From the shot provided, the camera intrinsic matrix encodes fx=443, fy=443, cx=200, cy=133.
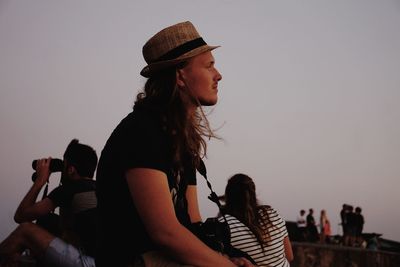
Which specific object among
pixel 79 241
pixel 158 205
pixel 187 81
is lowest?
pixel 79 241

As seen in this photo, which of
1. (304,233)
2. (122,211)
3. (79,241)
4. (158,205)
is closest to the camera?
(158,205)

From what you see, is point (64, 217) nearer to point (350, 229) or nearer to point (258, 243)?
point (258, 243)

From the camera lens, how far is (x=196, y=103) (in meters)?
2.19

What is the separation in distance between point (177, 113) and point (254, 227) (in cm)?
192

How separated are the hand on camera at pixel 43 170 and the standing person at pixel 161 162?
6.61ft

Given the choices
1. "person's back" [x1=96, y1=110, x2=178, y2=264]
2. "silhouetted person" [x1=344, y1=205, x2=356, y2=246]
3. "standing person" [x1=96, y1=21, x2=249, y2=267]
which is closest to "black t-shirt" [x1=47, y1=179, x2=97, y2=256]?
"standing person" [x1=96, y1=21, x2=249, y2=267]

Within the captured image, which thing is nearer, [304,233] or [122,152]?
[122,152]

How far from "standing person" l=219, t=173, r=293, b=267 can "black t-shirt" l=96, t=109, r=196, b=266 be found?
1831 mm

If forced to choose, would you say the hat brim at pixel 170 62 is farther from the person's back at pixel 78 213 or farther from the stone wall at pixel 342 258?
the stone wall at pixel 342 258

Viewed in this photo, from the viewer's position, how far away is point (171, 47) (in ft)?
7.26

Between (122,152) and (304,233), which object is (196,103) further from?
(304,233)

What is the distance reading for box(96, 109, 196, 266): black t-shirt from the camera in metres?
1.78

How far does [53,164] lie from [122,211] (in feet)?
7.96

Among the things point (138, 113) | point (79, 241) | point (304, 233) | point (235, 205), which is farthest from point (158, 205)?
point (304, 233)
